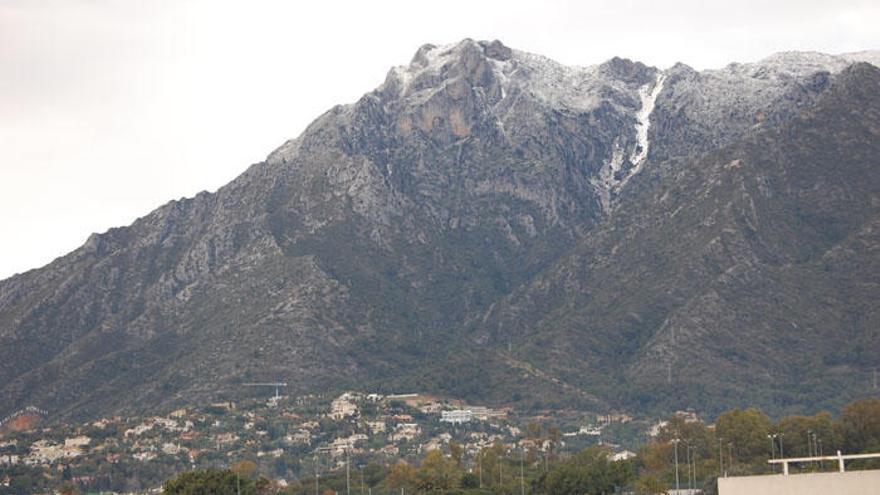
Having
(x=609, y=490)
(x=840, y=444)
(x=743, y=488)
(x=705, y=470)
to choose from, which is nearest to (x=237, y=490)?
(x=609, y=490)

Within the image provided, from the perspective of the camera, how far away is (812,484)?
6006 cm

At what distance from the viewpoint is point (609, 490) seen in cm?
18275

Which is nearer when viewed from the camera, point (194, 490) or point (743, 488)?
point (743, 488)

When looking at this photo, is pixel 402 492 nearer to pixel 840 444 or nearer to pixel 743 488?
pixel 840 444

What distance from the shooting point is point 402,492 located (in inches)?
7800

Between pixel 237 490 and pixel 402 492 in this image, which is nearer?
pixel 237 490

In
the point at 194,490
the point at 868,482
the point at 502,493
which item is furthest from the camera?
the point at 502,493

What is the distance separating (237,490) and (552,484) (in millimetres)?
30151

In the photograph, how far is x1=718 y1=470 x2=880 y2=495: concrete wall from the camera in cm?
5906

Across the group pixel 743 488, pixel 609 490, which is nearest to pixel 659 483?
pixel 609 490

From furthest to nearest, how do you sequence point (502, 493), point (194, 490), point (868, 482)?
point (502, 493), point (194, 490), point (868, 482)

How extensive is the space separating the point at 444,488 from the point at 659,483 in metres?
29.6

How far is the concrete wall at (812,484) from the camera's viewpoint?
Answer: 2325 inches

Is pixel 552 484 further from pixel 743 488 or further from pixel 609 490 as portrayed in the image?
pixel 743 488
